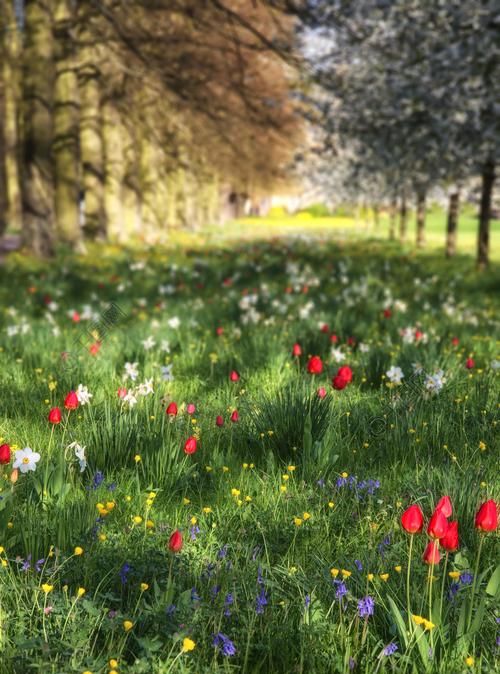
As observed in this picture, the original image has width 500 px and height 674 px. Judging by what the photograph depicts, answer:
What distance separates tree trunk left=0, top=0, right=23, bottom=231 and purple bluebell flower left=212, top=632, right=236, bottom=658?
794 inches

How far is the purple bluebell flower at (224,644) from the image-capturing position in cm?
196

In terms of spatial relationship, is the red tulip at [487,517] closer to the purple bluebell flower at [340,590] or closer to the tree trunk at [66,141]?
the purple bluebell flower at [340,590]

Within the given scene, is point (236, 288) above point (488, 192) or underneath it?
underneath

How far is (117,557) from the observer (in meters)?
2.43

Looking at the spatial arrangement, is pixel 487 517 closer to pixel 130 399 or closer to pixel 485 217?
pixel 130 399

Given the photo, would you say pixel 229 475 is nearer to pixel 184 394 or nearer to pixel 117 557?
pixel 117 557

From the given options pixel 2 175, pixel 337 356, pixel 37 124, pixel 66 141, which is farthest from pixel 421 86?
pixel 2 175

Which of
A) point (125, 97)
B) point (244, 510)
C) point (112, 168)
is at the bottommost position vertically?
point (244, 510)

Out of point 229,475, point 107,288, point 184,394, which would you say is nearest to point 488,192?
point 107,288

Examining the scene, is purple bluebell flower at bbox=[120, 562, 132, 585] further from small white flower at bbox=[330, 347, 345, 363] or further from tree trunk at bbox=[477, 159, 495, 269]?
tree trunk at bbox=[477, 159, 495, 269]

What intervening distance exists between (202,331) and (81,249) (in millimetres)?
9613

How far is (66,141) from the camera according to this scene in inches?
645

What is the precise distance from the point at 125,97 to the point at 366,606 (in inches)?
782

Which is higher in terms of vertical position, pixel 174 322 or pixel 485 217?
pixel 485 217
